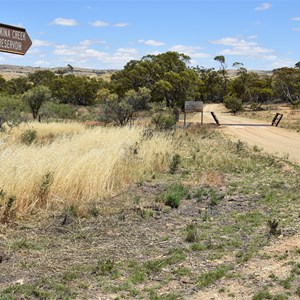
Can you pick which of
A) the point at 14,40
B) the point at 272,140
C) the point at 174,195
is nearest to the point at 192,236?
the point at 174,195

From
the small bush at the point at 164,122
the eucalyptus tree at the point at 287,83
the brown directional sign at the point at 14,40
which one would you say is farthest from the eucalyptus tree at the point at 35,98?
the eucalyptus tree at the point at 287,83

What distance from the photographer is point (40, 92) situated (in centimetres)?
2680

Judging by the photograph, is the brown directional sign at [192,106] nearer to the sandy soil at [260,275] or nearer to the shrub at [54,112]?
the shrub at [54,112]

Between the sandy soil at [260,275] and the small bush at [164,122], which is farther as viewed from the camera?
the small bush at [164,122]

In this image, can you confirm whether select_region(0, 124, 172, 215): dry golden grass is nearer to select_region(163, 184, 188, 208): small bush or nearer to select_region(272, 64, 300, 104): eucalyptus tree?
select_region(163, 184, 188, 208): small bush

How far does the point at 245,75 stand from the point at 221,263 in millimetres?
55912

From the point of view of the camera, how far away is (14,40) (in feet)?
17.2

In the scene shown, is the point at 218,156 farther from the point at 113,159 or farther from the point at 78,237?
the point at 78,237

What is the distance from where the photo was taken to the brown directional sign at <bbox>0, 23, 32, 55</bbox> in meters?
5.08

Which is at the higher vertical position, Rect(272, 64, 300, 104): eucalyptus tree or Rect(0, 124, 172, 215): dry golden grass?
Rect(272, 64, 300, 104): eucalyptus tree

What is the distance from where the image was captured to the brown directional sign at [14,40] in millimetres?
5084

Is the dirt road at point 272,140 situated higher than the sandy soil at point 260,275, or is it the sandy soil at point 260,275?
the sandy soil at point 260,275

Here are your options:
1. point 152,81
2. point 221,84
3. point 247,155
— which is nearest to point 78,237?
point 247,155

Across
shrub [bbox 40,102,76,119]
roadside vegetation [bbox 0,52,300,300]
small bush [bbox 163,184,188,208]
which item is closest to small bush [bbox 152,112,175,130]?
roadside vegetation [bbox 0,52,300,300]
